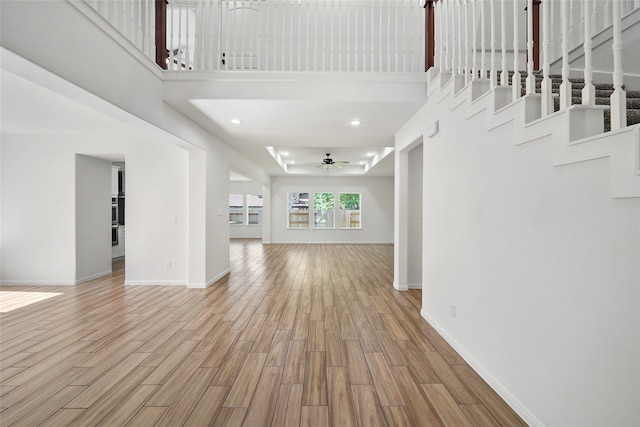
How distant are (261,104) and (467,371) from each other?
3.36 metres

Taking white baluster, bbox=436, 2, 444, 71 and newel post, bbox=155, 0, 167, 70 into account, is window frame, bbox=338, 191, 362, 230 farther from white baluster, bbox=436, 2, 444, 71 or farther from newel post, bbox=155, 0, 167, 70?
newel post, bbox=155, 0, 167, 70

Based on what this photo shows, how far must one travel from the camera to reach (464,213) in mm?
2578

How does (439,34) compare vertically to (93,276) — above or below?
above

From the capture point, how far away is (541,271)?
5.54 ft

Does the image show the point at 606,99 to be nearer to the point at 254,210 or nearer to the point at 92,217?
the point at 92,217

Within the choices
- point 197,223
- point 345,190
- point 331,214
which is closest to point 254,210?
point 331,214

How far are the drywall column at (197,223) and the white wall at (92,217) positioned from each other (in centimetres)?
210

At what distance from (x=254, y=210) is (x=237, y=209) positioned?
0.73m

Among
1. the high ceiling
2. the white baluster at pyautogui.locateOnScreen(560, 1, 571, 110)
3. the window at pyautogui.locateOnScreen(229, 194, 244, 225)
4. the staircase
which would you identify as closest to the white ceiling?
the high ceiling

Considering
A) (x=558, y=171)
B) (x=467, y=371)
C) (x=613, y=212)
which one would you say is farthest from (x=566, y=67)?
(x=467, y=371)

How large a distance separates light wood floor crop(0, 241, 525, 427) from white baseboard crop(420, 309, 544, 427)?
0.05m

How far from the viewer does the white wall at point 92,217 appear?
529cm

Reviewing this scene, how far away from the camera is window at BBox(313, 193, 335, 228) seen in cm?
1191

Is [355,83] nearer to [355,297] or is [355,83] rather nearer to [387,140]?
[387,140]
